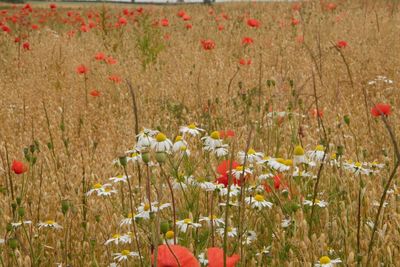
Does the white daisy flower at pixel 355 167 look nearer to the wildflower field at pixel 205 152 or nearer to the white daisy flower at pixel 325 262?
the wildflower field at pixel 205 152

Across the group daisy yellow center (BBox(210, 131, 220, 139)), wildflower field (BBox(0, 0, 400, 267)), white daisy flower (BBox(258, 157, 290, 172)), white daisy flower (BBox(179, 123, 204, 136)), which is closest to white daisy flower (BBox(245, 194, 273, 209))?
wildflower field (BBox(0, 0, 400, 267))

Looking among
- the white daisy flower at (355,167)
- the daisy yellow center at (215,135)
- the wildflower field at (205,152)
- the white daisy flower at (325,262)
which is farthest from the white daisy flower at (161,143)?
the white daisy flower at (355,167)

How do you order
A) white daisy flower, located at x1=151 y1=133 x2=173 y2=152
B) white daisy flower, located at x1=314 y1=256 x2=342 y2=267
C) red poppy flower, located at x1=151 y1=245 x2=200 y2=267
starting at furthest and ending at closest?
white daisy flower, located at x1=151 y1=133 x2=173 y2=152
white daisy flower, located at x1=314 y1=256 x2=342 y2=267
red poppy flower, located at x1=151 y1=245 x2=200 y2=267

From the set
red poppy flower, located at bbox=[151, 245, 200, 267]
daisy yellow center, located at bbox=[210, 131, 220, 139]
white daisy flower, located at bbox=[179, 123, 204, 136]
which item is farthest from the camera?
white daisy flower, located at bbox=[179, 123, 204, 136]

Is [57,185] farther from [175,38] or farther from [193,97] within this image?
[175,38]

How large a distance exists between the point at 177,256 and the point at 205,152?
1.83 m

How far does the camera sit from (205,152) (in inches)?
121

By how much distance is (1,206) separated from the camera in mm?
2729

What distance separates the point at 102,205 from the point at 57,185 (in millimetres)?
411

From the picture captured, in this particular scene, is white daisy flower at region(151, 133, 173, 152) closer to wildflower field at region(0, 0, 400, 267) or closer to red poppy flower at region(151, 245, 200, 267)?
wildflower field at region(0, 0, 400, 267)

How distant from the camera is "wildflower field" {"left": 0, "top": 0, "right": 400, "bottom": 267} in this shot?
6.48ft

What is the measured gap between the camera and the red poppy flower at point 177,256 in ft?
4.11

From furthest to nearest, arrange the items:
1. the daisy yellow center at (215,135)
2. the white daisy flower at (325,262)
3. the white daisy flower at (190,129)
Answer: the white daisy flower at (190,129), the daisy yellow center at (215,135), the white daisy flower at (325,262)

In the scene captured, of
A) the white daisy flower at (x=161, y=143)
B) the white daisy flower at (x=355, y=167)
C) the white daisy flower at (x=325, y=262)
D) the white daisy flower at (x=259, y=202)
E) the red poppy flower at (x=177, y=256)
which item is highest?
the white daisy flower at (x=161, y=143)
